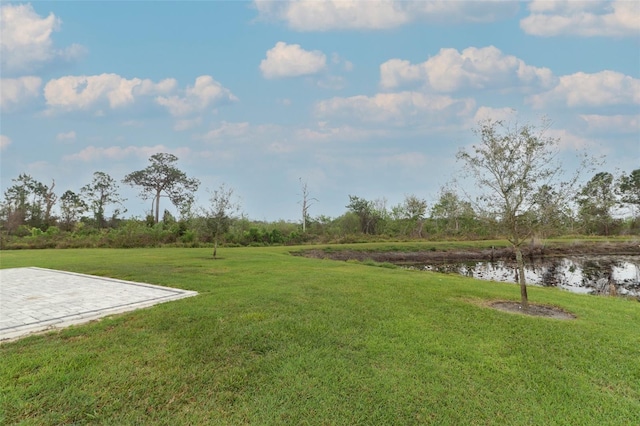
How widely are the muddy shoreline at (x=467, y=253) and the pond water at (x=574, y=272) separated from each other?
1512 mm

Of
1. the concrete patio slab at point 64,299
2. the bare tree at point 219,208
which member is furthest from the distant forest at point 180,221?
the concrete patio slab at point 64,299

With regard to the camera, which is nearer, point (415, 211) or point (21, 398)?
point (21, 398)

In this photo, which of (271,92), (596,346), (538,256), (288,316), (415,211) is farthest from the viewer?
(415,211)

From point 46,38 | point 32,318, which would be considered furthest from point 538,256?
point 46,38

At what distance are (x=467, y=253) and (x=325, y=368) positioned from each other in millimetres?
20154

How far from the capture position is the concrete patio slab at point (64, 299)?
4.64m

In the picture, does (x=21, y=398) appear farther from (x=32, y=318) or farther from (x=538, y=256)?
(x=538, y=256)

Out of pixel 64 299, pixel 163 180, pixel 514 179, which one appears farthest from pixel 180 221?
pixel 514 179

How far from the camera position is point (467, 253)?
2119cm

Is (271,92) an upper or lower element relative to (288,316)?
upper

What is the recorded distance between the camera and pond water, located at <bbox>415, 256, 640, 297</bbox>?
1198 centimetres

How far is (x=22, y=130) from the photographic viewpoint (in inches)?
663

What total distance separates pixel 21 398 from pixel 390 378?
319 centimetres

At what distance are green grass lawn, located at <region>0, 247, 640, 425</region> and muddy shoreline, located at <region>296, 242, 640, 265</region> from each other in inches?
560
